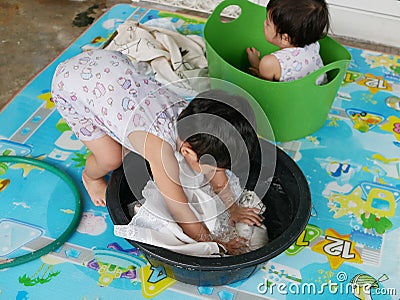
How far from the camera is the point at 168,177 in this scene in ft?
3.56

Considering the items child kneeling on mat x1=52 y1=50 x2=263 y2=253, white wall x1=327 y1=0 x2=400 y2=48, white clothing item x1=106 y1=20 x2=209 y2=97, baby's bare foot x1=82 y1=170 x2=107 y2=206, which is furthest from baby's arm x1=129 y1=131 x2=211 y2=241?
white wall x1=327 y1=0 x2=400 y2=48

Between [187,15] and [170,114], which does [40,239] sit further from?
[187,15]

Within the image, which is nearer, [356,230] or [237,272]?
[237,272]

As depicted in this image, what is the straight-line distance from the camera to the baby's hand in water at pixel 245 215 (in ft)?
4.06

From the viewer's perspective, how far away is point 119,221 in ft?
3.60

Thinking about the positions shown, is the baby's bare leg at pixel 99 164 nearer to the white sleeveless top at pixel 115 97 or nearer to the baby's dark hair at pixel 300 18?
the white sleeveless top at pixel 115 97

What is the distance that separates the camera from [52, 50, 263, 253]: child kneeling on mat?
104 centimetres

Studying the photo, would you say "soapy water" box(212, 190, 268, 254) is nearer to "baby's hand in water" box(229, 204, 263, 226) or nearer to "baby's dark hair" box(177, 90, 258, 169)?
"baby's hand in water" box(229, 204, 263, 226)

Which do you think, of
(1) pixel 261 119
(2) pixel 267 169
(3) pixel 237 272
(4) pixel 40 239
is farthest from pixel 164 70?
(3) pixel 237 272

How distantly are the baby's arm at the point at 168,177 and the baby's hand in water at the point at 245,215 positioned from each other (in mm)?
115

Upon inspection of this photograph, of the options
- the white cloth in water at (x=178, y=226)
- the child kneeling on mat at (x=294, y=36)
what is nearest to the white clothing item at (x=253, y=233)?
the white cloth in water at (x=178, y=226)

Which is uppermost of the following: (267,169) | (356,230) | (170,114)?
(170,114)

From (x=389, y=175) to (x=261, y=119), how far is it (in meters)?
0.39

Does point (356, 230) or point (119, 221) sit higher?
point (119, 221)
